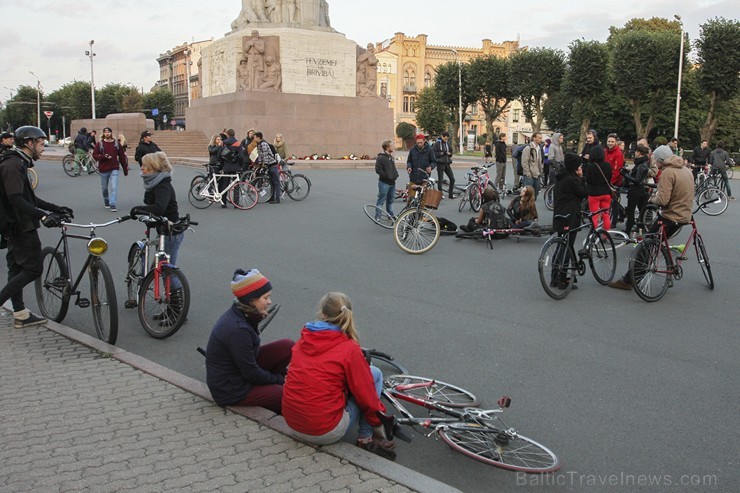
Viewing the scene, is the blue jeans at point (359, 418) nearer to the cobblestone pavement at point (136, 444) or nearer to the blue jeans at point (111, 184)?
the cobblestone pavement at point (136, 444)

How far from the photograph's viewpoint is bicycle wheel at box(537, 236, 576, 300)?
26.1 ft

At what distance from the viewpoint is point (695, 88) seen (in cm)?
4800

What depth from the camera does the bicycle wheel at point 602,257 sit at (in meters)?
8.59

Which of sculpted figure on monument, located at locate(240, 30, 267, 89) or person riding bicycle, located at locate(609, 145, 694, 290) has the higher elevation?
sculpted figure on monument, located at locate(240, 30, 267, 89)

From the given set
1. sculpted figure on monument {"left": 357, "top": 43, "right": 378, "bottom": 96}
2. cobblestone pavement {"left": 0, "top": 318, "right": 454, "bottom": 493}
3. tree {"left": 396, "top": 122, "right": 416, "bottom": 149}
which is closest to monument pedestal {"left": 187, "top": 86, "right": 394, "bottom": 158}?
sculpted figure on monument {"left": 357, "top": 43, "right": 378, "bottom": 96}

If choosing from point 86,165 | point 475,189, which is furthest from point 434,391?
point 86,165

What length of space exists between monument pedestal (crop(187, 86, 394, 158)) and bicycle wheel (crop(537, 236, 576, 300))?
25.4 metres

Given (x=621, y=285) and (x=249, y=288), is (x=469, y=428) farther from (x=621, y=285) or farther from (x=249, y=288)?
(x=621, y=285)

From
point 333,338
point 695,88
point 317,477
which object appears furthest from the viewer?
point 695,88

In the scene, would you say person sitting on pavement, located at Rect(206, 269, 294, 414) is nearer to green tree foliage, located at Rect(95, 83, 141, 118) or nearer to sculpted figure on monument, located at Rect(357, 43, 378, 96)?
sculpted figure on monument, located at Rect(357, 43, 378, 96)

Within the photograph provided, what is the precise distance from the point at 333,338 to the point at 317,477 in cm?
80

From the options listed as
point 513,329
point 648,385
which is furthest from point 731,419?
point 513,329

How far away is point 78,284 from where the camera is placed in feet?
22.6

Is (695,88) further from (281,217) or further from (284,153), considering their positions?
(281,217)
